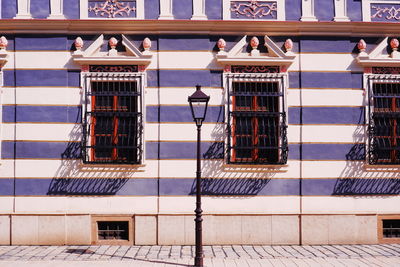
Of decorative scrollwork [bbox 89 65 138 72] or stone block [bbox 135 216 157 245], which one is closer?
stone block [bbox 135 216 157 245]

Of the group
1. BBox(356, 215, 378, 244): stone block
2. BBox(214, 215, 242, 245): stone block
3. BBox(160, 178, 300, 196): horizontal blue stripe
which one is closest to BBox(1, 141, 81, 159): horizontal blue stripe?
BBox(160, 178, 300, 196): horizontal blue stripe

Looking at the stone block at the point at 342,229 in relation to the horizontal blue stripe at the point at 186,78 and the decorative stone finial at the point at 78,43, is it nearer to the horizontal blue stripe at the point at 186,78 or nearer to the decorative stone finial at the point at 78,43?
the horizontal blue stripe at the point at 186,78

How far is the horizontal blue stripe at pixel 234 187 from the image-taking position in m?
10.1

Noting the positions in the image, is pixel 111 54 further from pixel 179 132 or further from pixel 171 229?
pixel 171 229

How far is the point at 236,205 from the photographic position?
10.2m

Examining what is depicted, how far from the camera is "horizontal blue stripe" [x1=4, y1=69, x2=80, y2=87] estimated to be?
1017cm

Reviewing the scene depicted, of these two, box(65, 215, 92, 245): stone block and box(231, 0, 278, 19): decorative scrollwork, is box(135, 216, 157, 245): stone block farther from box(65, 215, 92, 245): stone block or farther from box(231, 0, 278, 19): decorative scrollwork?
box(231, 0, 278, 19): decorative scrollwork

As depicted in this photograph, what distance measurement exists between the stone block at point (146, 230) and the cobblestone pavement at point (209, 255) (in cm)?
24

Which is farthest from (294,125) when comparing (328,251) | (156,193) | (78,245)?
(78,245)

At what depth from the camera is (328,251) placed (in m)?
9.46

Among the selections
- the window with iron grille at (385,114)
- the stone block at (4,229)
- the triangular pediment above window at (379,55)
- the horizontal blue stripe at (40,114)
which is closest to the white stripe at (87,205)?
the stone block at (4,229)

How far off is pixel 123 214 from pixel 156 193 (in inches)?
37.2

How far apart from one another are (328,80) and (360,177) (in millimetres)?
2555

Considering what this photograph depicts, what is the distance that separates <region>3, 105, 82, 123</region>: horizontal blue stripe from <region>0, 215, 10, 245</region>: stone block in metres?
2.38
